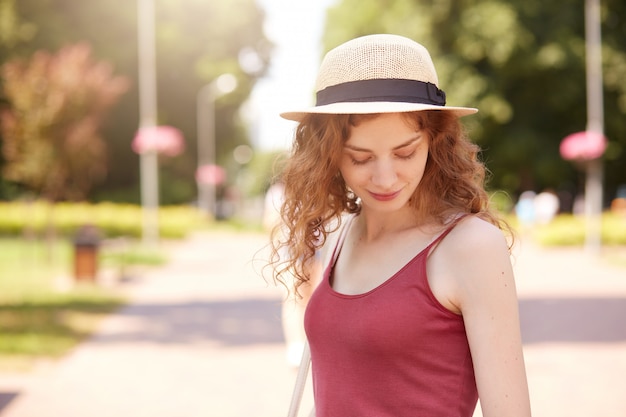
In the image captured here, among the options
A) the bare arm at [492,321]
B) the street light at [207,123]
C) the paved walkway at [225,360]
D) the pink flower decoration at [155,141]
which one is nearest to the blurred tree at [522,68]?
the street light at [207,123]

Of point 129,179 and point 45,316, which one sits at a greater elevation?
point 45,316

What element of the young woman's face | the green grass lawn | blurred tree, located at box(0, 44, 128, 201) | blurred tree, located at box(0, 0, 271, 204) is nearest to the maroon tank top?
the young woman's face

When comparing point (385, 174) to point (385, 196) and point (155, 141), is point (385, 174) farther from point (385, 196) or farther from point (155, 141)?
point (155, 141)

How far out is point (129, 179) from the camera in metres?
38.7

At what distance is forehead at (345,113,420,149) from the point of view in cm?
188

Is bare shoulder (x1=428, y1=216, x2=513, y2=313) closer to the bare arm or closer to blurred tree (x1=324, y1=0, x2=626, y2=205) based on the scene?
the bare arm

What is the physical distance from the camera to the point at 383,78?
1.84 metres

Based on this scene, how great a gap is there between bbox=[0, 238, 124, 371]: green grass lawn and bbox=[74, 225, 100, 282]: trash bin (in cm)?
25

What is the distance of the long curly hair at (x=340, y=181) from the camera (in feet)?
6.41

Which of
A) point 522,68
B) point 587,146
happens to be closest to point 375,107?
point 587,146

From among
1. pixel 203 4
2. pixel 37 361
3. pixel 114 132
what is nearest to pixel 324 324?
pixel 37 361

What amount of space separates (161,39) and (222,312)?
28505 mm

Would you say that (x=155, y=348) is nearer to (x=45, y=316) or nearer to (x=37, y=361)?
(x=37, y=361)

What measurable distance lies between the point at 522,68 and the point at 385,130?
97.8ft
